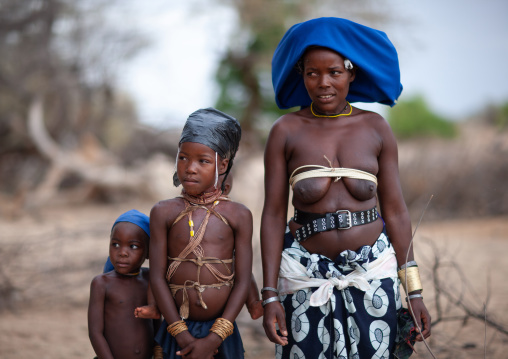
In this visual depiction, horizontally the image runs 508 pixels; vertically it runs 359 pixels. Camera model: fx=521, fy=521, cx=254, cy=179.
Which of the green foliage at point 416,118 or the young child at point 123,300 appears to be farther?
the green foliage at point 416,118

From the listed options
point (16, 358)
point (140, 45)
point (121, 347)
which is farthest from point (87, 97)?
point (121, 347)

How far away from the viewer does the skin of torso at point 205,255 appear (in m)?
2.14

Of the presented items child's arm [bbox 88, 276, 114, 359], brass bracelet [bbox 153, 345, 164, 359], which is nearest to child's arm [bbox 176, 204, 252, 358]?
brass bracelet [bbox 153, 345, 164, 359]

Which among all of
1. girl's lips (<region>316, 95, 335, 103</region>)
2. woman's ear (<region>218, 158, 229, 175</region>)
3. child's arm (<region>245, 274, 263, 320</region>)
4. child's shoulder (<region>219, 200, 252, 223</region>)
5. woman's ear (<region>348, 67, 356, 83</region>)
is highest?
woman's ear (<region>348, 67, 356, 83</region>)

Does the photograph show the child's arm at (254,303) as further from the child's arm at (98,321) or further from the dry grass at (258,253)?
the dry grass at (258,253)

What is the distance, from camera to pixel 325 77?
2131mm

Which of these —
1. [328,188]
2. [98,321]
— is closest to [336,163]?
[328,188]

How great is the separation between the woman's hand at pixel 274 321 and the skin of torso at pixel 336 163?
0.29 metres

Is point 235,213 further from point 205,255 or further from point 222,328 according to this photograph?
point 222,328

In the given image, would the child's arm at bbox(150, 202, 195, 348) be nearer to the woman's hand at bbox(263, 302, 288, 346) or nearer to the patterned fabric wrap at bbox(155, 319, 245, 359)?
the patterned fabric wrap at bbox(155, 319, 245, 359)

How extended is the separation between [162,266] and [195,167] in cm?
43

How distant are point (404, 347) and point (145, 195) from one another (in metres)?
10.4

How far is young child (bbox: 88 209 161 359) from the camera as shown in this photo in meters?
2.33

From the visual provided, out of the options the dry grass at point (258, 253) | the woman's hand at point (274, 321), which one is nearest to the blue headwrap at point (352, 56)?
the woman's hand at point (274, 321)
